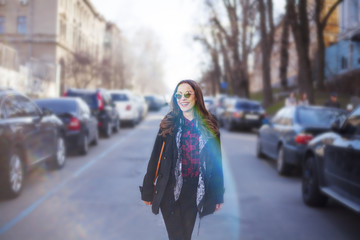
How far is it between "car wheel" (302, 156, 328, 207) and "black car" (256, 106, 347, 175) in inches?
57.2

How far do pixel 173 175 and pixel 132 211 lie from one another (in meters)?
3.47

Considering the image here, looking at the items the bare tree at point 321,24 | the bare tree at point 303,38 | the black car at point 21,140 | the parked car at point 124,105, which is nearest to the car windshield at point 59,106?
the black car at point 21,140

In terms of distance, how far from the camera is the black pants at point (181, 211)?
3.26 m

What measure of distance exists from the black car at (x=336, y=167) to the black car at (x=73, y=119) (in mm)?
6436

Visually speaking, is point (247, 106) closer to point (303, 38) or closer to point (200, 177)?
point (303, 38)

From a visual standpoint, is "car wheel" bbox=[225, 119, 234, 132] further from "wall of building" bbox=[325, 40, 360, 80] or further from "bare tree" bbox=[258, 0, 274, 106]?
"wall of building" bbox=[325, 40, 360, 80]

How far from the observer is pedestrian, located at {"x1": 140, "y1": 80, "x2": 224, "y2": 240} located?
128 inches

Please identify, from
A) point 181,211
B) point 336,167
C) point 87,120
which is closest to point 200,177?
point 181,211

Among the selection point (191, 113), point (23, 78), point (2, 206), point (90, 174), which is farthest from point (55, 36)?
point (191, 113)

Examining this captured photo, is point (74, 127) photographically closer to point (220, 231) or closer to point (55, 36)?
point (220, 231)

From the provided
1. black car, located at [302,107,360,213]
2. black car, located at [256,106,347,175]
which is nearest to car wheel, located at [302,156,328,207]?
black car, located at [302,107,360,213]

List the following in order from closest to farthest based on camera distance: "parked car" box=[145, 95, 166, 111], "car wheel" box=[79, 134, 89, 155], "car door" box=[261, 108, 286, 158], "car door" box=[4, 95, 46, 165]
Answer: "car door" box=[4, 95, 46, 165]
"car door" box=[261, 108, 286, 158]
"car wheel" box=[79, 134, 89, 155]
"parked car" box=[145, 95, 166, 111]

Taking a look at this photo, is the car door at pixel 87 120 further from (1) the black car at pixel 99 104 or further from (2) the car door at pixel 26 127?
(2) the car door at pixel 26 127

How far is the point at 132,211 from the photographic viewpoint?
6.55m
